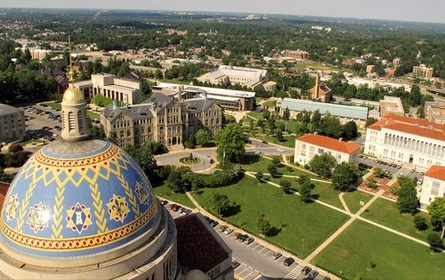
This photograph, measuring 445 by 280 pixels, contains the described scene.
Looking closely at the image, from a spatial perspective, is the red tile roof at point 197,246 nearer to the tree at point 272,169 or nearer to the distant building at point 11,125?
the tree at point 272,169

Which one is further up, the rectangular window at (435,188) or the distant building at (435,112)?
the distant building at (435,112)

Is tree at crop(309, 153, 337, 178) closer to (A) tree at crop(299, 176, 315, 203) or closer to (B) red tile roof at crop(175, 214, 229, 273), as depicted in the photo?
(A) tree at crop(299, 176, 315, 203)

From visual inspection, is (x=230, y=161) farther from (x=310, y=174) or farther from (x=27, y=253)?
(x=27, y=253)

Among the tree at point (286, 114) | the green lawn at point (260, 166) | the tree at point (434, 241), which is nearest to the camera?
the tree at point (434, 241)

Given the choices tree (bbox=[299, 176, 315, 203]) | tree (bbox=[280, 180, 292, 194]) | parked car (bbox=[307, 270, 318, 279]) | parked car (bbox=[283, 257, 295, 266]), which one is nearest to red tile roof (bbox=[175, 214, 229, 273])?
parked car (bbox=[283, 257, 295, 266])

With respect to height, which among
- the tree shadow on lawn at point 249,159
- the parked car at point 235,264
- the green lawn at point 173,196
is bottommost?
the parked car at point 235,264

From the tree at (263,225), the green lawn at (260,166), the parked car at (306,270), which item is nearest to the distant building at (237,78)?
the green lawn at (260,166)

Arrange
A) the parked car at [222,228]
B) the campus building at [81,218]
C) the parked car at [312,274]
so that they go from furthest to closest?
the parked car at [222,228] → the parked car at [312,274] → the campus building at [81,218]
